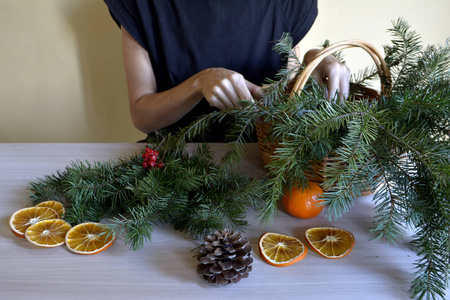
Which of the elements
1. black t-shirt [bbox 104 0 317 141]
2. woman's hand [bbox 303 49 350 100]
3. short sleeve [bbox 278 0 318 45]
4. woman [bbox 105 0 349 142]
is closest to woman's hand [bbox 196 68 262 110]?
woman's hand [bbox 303 49 350 100]

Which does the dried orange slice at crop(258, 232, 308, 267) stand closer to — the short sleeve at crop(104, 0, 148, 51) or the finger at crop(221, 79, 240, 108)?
the finger at crop(221, 79, 240, 108)

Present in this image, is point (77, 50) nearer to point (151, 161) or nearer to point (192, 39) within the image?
point (192, 39)

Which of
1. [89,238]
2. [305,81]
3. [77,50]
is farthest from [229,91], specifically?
[77,50]

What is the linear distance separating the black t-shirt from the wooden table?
0.61 m

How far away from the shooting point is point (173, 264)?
487 mm

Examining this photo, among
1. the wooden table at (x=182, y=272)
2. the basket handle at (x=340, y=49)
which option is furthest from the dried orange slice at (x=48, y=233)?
the basket handle at (x=340, y=49)

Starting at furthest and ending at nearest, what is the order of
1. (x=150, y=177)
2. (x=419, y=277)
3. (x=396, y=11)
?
(x=396, y=11)
(x=150, y=177)
(x=419, y=277)

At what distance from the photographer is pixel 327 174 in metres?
0.53

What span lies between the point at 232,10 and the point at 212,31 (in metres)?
0.09

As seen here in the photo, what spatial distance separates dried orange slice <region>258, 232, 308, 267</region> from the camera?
485 millimetres

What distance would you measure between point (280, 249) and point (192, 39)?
75 centimetres

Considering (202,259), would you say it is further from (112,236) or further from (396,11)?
(396,11)

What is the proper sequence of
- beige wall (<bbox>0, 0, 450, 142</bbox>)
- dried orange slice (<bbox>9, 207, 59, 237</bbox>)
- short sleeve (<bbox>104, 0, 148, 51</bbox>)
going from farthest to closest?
beige wall (<bbox>0, 0, 450, 142</bbox>)
short sleeve (<bbox>104, 0, 148, 51</bbox>)
dried orange slice (<bbox>9, 207, 59, 237</bbox>)

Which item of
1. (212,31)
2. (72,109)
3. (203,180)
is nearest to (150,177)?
(203,180)
